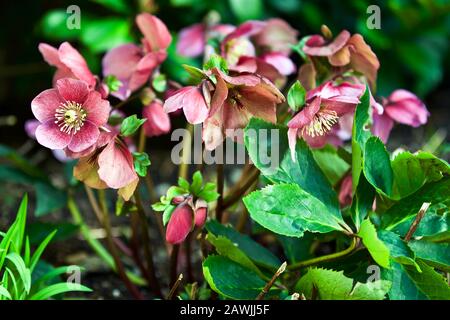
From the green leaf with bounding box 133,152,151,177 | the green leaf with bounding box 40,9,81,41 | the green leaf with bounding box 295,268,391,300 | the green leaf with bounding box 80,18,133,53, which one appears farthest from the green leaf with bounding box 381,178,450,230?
the green leaf with bounding box 40,9,81,41

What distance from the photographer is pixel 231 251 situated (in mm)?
1054

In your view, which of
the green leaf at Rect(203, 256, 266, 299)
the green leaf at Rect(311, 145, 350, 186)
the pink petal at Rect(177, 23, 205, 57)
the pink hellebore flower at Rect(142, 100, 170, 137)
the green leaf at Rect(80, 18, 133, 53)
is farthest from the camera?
the green leaf at Rect(80, 18, 133, 53)

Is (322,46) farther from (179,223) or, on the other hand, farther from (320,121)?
(179,223)

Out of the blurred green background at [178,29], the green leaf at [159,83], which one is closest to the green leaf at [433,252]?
the green leaf at [159,83]

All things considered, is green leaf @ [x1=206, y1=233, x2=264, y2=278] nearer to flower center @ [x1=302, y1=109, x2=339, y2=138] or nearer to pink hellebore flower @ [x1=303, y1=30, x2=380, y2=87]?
flower center @ [x1=302, y1=109, x2=339, y2=138]

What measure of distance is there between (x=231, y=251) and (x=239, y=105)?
207mm

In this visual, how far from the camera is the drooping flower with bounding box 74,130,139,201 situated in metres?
0.98

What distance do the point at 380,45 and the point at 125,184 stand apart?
119 cm

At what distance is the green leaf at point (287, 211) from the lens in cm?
96

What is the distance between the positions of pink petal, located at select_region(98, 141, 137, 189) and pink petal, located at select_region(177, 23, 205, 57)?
0.43 m

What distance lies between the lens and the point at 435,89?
2.44m

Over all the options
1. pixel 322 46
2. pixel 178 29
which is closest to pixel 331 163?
pixel 322 46

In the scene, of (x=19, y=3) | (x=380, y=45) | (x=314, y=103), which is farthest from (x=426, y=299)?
(x=19, y=3)

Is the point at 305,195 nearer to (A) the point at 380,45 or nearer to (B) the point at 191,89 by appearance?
(B) the point at 191,89
